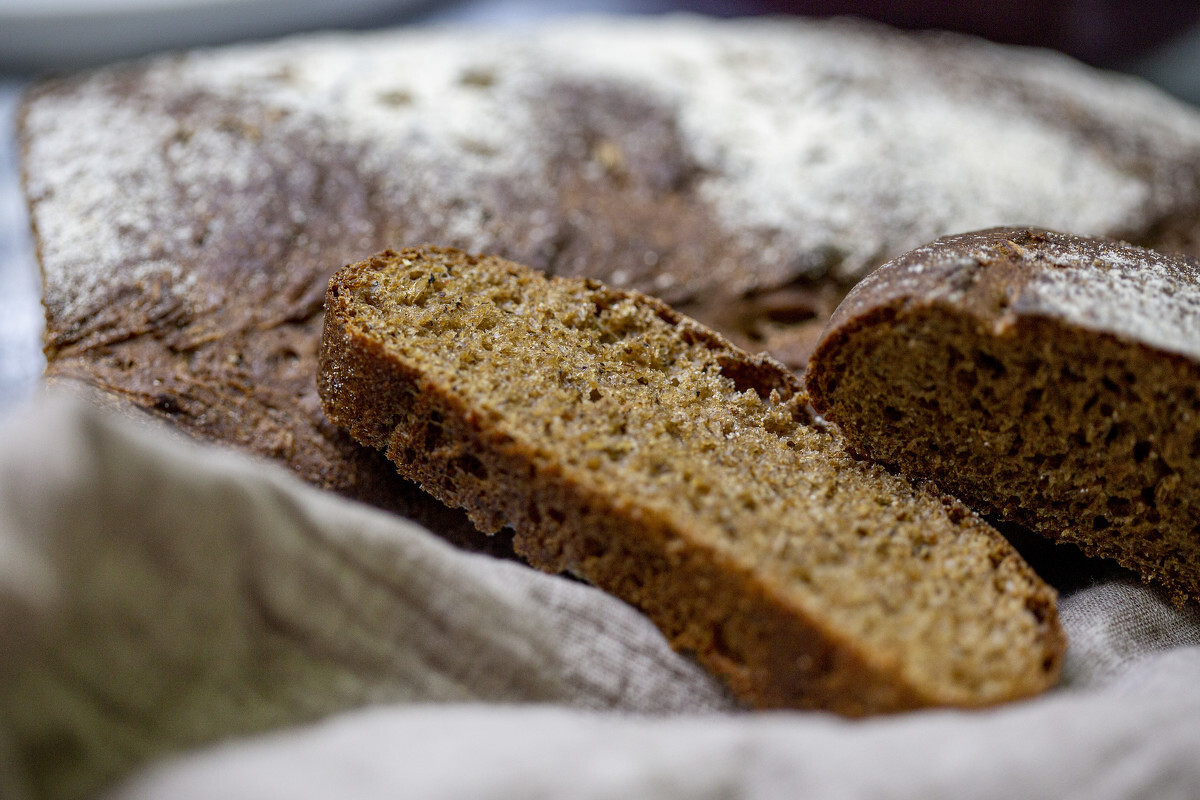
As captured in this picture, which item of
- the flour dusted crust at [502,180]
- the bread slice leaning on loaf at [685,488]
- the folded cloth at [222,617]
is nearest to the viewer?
the folded cloth at [222,617]

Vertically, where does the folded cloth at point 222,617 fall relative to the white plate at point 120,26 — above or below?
below

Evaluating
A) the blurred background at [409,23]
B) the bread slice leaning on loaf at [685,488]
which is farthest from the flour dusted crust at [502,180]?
the blurred background at [409,23]

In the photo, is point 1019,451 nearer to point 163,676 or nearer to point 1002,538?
point 1002,538

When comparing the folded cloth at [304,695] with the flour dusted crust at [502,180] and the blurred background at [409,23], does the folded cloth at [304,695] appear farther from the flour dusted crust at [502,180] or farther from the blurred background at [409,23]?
the blurred background at [409,23]

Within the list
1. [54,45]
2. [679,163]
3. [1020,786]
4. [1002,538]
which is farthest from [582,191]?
[54,45]


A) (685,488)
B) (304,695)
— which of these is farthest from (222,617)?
(685,488)

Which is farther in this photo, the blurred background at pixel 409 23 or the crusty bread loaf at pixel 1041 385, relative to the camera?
the blurred background at pixel 409 23

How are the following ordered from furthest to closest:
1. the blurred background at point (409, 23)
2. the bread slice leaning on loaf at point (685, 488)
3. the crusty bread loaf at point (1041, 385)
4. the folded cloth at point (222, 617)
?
the blurred background at point (409, 23), the crusty bread loaf at point (1041, 385), the bread slice leaning on loaf at point (685, 488), the folded cloth at point (222, 617)
